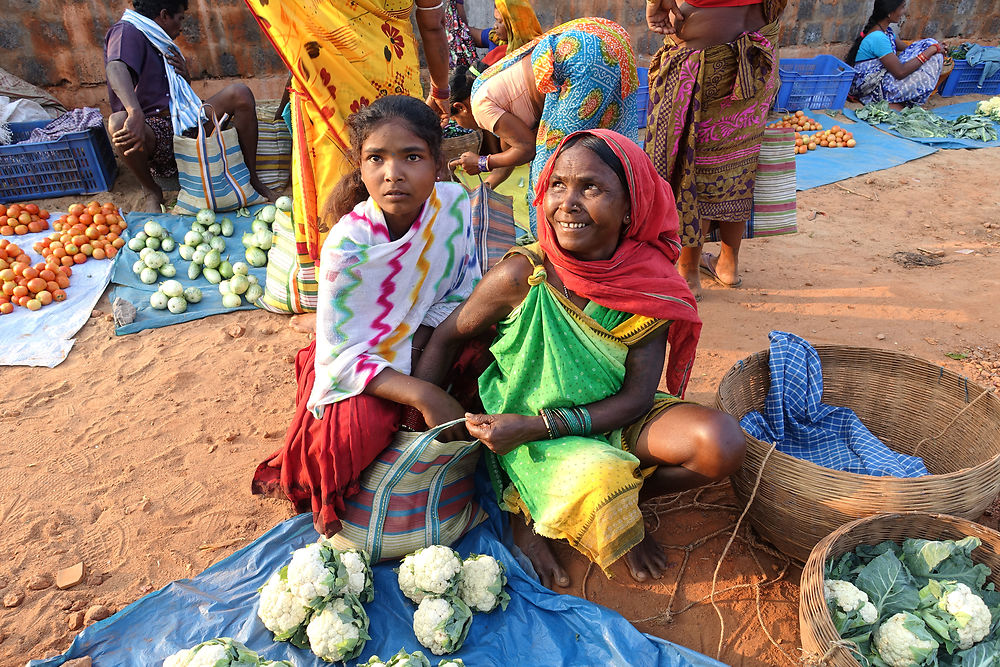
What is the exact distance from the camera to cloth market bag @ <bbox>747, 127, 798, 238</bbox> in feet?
11.8

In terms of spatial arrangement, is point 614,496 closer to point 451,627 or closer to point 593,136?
point 451,627

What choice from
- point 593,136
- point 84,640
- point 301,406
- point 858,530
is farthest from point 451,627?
point 593,136

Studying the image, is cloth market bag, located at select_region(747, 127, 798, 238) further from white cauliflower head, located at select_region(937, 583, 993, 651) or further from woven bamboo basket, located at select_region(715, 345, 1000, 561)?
white cauliflower head, located at select_region(937, 583, 993, 651)

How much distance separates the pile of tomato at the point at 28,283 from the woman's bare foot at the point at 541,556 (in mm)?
3343

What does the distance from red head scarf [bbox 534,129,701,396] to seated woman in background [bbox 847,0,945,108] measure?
7.63m

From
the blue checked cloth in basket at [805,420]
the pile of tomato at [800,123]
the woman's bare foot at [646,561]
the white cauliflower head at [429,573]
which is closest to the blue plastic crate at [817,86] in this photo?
the pile of tomato at [800,123]

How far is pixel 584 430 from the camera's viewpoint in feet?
6.60

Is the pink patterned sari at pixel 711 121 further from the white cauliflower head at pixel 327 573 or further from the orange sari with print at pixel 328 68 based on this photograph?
the white cauliflower head at pixel 327 573

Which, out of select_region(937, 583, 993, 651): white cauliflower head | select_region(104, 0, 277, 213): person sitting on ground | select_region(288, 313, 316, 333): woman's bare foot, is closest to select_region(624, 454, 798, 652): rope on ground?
select_region(937, 583, 993, 651): white cauliflower head

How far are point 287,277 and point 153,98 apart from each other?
81.1 inches

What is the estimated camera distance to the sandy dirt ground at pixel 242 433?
213cm

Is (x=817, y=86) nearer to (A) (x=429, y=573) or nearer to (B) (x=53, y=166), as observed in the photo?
(A) (x=429, y=573)

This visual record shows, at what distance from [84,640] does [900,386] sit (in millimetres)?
3081

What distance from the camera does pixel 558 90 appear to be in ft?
10.3
